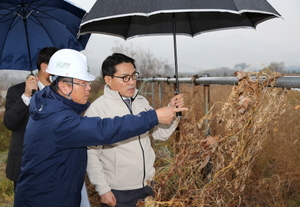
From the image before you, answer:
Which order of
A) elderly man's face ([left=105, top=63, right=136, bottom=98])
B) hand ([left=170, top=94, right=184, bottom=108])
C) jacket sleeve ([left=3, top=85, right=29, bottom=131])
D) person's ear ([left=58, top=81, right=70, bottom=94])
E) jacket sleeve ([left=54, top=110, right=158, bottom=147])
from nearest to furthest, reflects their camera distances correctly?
jacket sleeve ([left=54, top=110, right=158, bottom=147]), person's ear ([left=58, top=81, right=70, bottom=94]), hand ([left=170, top=94, right=184, bottom=108]), elderly man's face ([left=105, top=63, right=136, bottom=98]), jacket sleeve ([left=3, top=85, right=29, bottom=131])

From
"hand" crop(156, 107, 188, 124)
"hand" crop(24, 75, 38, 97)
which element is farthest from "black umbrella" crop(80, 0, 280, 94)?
"hand" crop(24, 75, 38, 97)

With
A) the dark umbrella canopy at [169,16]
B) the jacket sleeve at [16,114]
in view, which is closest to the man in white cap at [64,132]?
the dark umbrella canopy at [169,16]

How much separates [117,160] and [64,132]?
745 millimetres

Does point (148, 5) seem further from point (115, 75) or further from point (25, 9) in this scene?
point (25, 9)

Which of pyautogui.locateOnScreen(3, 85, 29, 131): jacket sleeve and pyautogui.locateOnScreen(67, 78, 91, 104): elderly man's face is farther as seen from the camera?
pyautogui.locateOnScreen(3, 85, 29, 131): jacket sleeve

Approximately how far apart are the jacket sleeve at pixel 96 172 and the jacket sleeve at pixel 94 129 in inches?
23.1

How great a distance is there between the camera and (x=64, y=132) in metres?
2.20

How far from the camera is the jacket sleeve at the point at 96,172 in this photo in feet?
9.00

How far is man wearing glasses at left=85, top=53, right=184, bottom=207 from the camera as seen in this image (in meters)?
2.79

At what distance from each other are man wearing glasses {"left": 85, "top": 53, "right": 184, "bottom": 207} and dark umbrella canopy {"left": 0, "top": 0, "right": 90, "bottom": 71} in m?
Result: 1.98

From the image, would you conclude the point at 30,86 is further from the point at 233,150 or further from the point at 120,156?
the point at 233,150

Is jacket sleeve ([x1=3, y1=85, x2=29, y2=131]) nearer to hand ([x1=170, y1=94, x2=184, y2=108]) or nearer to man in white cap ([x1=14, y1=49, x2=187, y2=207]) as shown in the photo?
man in white cap ([x1=14, y1=49, x2=187, y2=207])

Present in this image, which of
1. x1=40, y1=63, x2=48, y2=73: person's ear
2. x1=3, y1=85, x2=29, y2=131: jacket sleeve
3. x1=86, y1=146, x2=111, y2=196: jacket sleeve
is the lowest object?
x1=86, y1=146, x2=111, y2=196: jacket sleeve

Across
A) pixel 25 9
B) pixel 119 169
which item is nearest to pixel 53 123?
pixel 119 169
